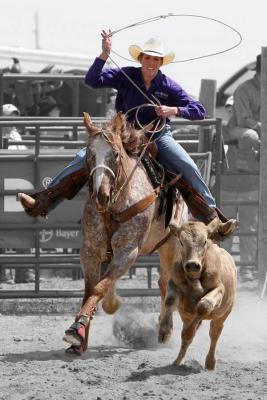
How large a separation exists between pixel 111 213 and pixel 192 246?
1.09 meters

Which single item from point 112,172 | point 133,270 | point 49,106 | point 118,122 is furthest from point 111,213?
point 49,106

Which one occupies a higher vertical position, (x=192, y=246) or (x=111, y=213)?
(x=111, y=213)

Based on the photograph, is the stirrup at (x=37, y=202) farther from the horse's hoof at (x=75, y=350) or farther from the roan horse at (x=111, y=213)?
the horse's hoof at (x=75, y=350)

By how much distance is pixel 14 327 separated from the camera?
10.3 m

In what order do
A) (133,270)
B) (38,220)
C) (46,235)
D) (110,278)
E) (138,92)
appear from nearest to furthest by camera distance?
(110,278) < (138,92) < (38,220) < (46,235) < (133,270)

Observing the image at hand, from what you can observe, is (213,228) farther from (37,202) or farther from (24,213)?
(24,213)

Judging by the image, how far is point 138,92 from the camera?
8.99 metres

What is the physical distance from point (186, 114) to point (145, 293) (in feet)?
9.83

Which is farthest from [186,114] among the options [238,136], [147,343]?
[238,136]

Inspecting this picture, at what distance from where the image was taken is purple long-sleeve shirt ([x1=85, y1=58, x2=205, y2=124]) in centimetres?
895

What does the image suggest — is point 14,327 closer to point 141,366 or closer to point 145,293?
point 145,293

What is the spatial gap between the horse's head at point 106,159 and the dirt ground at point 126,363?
111cm

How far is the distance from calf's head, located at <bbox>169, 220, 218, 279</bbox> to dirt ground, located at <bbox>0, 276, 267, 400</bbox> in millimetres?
693

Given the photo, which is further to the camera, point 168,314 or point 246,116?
point 246,116
